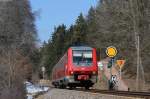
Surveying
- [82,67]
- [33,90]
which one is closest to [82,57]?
[82,67]

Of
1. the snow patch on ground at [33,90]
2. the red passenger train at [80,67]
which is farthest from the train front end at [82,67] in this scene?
the snow patch on ground at [33,90]

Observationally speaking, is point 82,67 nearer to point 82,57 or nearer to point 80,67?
point 80,67

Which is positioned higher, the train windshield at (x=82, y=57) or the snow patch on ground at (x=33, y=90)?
the train windshield at (x=82, y=57)

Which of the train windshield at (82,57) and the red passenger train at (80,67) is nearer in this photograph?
the red passenger train at (80,67)

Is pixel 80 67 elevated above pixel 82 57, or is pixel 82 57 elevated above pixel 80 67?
pixel 82 57

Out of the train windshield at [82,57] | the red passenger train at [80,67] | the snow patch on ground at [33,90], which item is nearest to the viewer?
the red passenger train at [80,67]

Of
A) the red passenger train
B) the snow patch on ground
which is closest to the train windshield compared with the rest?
the red passenger train

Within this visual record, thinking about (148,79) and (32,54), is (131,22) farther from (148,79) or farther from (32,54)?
(32,54)

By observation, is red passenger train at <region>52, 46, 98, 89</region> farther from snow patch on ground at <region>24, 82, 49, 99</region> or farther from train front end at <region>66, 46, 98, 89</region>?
snow patch on ground at <region>24, 82, 49, 99</region>

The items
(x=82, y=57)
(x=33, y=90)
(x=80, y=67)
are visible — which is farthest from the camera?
(x=33, y=90)

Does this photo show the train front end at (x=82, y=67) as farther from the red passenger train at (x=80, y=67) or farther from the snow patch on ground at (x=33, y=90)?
the snow patch on ground at (x=33, y=90)

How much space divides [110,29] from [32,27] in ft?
70.2

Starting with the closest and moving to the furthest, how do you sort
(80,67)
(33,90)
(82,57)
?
(80,67), (82,57), (33,90)

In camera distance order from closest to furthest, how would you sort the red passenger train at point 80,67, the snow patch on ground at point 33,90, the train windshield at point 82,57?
the red passenger train at point 80,67 → the train windshield at point 82,57 → the snow patch on ground at point 33,90
